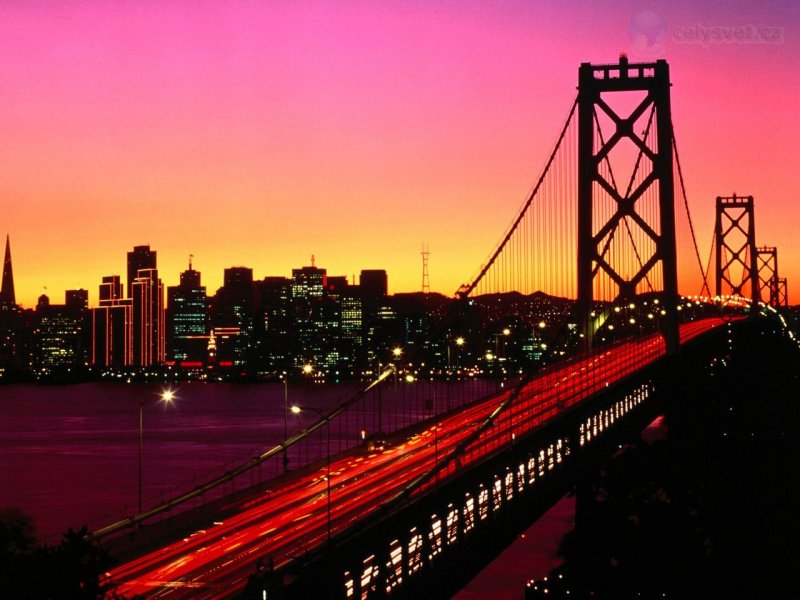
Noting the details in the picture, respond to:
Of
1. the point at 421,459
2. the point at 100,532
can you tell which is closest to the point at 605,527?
the point at 421,459

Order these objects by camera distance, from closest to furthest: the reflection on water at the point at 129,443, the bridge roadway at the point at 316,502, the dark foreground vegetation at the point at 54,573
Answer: the dark foreground vegetation at the point at 54,573
the bridge roadway at the point at 316,502
the reflection on water at the point at 129,443

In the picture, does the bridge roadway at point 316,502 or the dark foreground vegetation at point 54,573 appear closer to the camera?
the dark foreground vegetation at point 54,573

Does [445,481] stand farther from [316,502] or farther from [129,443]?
[129,443]

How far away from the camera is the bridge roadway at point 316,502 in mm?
20219

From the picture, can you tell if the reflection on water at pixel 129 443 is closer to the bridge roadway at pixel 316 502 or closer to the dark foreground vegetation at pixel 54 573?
the bridge roadway at pixel 316 502

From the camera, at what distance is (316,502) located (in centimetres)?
2681

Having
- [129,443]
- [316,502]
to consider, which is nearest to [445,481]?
[316,502]

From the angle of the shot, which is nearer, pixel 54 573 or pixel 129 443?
pixel 54 573

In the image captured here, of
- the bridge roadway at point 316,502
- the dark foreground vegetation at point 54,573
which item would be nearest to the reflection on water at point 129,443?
the bridge roadway at point 316,502

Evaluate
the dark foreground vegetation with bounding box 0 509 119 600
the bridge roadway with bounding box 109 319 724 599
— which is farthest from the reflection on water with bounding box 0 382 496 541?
the dark foreground vegetation with bounding box 0 509 119 600

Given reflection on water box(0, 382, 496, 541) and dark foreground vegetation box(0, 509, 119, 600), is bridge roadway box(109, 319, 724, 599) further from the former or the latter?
reflection on water box(0, 382, 496, 541)

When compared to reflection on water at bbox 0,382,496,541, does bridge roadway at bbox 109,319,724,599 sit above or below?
above

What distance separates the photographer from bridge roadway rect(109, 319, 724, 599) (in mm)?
20219

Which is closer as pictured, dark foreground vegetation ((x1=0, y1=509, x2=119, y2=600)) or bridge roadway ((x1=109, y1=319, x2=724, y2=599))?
dark foreground vegetation ((x1=0, y1=509, x2=119, y2=600))
